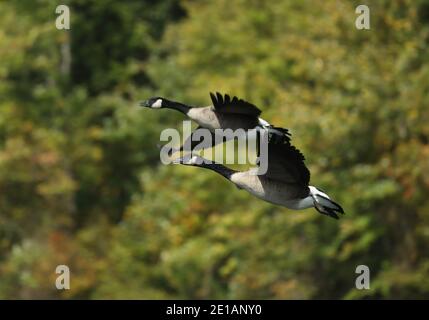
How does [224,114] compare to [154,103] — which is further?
[224,114]

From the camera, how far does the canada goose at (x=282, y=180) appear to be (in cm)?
877

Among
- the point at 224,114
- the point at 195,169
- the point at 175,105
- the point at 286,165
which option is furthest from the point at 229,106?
the point at 195,169

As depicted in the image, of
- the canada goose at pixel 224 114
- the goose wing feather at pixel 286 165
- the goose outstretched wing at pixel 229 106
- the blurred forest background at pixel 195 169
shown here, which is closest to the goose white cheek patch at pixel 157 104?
the canada goose at pixel 224 114

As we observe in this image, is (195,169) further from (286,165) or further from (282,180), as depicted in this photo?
(286,165)

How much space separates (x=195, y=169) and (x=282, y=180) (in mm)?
15588

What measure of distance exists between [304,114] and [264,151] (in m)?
12.2

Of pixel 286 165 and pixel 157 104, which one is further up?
pixel 157 104

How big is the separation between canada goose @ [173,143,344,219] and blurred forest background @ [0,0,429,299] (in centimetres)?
1077

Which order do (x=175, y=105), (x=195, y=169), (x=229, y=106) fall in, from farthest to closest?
(x=195, y=169) < (x=175, y=105) < (x=229, y=106)

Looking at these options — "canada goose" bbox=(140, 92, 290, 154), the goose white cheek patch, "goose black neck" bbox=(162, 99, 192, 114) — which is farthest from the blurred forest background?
the goose white cheek patch

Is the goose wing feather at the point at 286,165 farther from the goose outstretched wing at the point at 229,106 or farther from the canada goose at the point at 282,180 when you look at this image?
the goose outstretched wing at the point at 229,106

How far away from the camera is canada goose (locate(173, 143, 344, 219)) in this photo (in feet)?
28.8

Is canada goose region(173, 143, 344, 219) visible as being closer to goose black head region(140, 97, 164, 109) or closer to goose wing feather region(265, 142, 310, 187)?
goose wing feather region(265, 142, 310, 187)

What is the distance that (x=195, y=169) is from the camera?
80.3 feet
